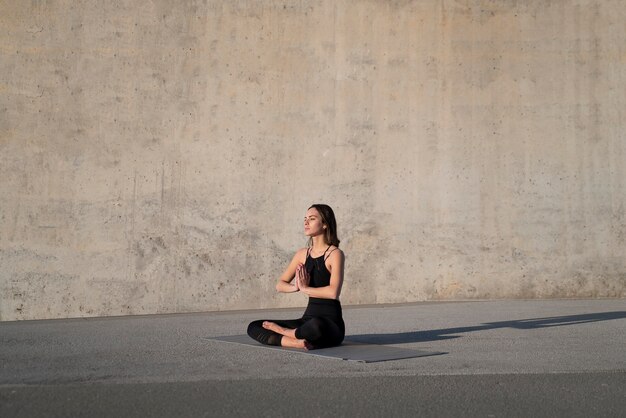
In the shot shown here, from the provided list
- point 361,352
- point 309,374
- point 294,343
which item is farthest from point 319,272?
point 309,374

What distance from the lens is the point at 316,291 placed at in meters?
5.72

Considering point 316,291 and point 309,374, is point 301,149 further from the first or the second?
point 309,374

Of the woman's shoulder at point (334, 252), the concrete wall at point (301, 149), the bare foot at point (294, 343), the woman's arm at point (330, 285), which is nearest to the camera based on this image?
the bare foot at point (294, 343)

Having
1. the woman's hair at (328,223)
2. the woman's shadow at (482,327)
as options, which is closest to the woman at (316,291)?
the woman's hair at (328,223)

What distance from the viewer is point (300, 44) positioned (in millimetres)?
10867

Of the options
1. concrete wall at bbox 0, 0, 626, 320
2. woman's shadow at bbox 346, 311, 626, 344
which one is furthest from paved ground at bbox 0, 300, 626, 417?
concrete wall at bbox 0, 0, 626, 320

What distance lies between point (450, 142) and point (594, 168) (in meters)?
1.98

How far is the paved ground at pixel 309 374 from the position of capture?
12.1ft

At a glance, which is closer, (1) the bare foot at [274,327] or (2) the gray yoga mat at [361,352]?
(2) the gray yoga mat at [361,352]

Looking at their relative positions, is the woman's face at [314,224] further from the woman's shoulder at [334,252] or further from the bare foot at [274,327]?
the bare foot at [274,327]

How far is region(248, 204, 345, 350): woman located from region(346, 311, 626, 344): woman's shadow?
25.4 inches

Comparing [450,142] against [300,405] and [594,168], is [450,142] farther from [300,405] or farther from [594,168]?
[300,405]

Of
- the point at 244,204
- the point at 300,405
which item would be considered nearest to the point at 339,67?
the point at 244,204

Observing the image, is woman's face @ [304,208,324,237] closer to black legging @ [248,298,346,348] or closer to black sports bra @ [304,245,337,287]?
black sports bra @ [304,245,337,287]
